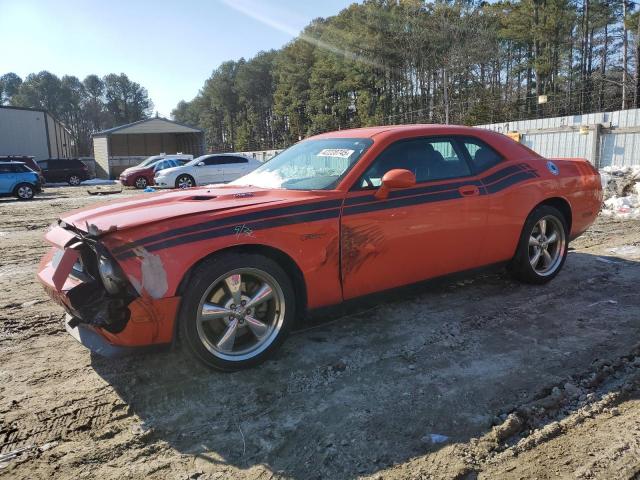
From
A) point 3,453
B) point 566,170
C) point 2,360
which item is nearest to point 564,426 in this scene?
point 3,453

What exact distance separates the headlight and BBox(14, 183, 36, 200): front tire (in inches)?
766

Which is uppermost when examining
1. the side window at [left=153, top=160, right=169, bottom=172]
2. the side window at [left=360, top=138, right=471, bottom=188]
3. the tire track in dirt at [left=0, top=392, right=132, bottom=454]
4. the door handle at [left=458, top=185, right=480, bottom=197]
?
the side window at [left=153, top=160, right=169, bottom=172]

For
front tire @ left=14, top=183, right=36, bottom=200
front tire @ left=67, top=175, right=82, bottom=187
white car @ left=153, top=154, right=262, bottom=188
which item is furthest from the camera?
front tire @ left=67, top=175, right=82, bottom=187

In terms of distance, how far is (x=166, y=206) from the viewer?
325cm

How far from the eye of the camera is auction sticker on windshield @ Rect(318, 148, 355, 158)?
3781 mm

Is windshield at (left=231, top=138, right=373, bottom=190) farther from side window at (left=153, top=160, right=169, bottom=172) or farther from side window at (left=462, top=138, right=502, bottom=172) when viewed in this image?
side window at (left=153, top=160, right=169, bottom=172)

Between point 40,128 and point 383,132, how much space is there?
151ft

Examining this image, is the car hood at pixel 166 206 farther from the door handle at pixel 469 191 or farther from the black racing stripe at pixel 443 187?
the door handle at pixel 469 191

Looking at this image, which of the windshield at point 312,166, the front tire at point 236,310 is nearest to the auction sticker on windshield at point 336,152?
the windshield at point 312,166

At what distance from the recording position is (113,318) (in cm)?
275

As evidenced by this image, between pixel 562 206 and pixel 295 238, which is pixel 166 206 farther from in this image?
pixel 562 206

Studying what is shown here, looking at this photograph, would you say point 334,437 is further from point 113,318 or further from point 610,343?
point 610,343

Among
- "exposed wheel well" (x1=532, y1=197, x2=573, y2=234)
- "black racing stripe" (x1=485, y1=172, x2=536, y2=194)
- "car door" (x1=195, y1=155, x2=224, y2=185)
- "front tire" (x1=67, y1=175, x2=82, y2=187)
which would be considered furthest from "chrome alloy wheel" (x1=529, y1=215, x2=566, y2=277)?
"front tire" (x1=67, y1=175, x2=82, y2=187)

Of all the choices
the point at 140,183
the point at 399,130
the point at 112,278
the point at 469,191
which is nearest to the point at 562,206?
the point at 469,191
